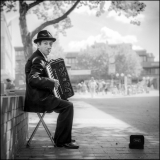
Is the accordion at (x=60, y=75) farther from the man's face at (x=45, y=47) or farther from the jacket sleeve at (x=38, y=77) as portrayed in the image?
the man's face at (x=45, y=47)

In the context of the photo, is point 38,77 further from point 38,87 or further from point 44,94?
point 44,94

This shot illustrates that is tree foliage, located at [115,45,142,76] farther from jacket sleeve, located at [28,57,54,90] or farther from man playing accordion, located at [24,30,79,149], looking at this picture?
jacket sleeve, located at [28,57,54,90]

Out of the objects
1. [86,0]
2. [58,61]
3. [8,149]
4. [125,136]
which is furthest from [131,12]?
[8,149]

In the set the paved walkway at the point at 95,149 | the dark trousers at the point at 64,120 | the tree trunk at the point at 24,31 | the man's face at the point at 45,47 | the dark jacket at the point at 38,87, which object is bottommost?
the paved walkway at the point at 95,149

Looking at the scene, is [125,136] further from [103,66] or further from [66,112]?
[103,66]

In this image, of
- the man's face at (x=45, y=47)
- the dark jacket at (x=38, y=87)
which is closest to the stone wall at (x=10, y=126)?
the dark jacket at (x=38, y=87)

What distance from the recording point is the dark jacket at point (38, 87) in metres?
4.41

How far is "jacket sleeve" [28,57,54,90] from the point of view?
4.40m

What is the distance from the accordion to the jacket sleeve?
109 millimetres

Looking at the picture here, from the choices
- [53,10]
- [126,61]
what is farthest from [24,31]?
[126,61]

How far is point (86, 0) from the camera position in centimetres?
1617

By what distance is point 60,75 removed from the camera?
4633 mm

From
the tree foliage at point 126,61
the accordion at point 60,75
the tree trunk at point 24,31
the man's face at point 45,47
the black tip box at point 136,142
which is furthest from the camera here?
the tree foliage at point 126,61

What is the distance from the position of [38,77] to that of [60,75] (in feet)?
1.27
